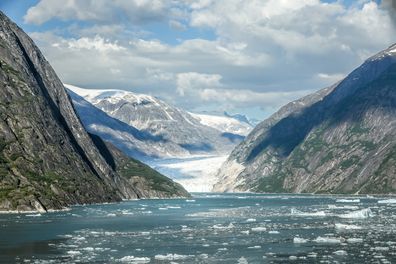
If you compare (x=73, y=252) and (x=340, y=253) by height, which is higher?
(x=73, y=252)

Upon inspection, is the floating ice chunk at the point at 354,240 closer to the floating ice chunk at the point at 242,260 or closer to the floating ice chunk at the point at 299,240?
the floating ice chunk at the point at 299,240

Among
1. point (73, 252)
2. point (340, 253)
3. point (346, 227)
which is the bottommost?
point (346, 227)

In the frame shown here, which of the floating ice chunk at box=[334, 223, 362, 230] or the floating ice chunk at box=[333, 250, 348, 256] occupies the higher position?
the floating ice chunk at box=[333, 250, 348, 256]

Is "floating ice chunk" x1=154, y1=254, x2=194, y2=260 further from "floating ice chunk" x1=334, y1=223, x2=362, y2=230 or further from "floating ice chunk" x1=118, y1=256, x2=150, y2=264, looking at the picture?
"floating ice chunk" x1=334, y1=223, x2=362, y2=230

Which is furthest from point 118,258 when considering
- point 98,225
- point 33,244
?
point 98,225

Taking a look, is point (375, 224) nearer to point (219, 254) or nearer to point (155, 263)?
point (219, 254)

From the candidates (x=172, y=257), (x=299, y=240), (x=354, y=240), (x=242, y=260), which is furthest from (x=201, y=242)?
(x=354, y=240)

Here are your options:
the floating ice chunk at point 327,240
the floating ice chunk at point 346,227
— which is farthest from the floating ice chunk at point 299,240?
the floating ice chunk at point 346,227

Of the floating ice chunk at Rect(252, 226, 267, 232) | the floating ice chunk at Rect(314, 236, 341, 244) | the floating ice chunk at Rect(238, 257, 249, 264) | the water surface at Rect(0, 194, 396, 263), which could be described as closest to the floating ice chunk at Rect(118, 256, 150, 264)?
the water surface at Rect(0, 194, 396, 263)

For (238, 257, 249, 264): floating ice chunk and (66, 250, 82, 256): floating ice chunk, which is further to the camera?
(66, 250, 82, 256): floating ice chunk

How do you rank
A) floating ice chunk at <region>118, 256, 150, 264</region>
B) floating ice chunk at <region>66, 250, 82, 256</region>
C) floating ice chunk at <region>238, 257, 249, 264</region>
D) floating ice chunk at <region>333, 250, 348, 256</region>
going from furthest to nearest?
floating ice chunk at <region>66, 250, 82, 256</region>
floating ice chunk at <region>333, 250, 348, 256</region>
floating ice chunk at <region>118, 256, 150, 264</region>
floating ice chunk at <region>238, 257, 249, 264</region>

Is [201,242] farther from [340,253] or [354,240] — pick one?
[340,253]
